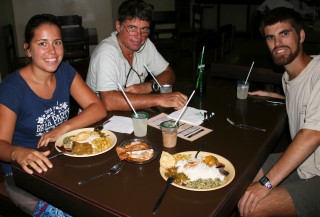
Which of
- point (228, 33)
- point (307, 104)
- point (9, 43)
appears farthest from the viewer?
point (9, 43)

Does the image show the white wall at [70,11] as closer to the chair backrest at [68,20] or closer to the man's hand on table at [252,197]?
the chair backrest at [68,20]

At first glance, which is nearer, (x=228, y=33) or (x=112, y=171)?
(x=112, y=171)

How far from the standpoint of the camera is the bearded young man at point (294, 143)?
1565 millimetres

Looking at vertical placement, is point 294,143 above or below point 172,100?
below

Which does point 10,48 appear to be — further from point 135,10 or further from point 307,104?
point 307,104

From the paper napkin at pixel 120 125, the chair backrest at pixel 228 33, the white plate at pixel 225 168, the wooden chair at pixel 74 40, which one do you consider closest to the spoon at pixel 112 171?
the white plate at pixel 225 168

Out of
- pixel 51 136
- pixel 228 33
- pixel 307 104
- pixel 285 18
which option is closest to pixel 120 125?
pixel 51 136

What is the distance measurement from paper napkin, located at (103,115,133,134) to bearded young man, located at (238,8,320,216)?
677 mm

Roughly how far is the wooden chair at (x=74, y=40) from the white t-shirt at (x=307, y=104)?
3076mm

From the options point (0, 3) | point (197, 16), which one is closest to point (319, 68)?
point (0, 3)

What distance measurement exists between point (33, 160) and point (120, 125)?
0.51 meters

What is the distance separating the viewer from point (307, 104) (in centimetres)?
165

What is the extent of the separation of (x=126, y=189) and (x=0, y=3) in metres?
4.47

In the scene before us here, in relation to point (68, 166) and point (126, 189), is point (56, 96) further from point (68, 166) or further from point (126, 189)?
point (126, 189)
